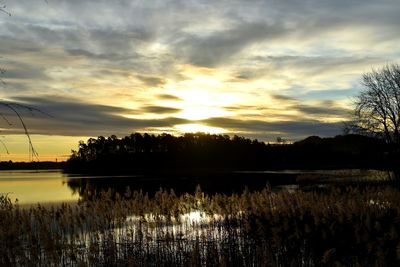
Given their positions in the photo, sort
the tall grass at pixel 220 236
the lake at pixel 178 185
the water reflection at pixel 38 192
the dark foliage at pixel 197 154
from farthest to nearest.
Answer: the dark foliage at pixel 197 154 < the lake at pixel 178 185 < the water reflection at pixel 38 192 < the tall grass at pixel 220 236

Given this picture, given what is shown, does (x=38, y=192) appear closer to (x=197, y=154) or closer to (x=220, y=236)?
(x=220, y=236)

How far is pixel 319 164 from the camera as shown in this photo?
125 m

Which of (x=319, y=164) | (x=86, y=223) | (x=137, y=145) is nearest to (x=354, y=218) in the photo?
(x=86, y=223)

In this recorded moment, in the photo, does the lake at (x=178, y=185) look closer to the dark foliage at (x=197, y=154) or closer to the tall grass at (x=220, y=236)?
the tall grass at (x=220, y=236)

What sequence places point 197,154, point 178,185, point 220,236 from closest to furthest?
1. point 220,236
2. point 178,185
3. point 197,154

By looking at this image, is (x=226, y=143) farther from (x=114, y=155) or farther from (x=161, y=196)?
(x=161, y=196)

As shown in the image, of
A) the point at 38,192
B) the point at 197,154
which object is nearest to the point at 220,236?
the point at 38,192

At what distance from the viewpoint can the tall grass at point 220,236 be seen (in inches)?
417

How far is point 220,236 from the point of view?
47.5 feet

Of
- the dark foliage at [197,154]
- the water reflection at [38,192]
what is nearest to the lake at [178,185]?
the water reflection at [38,192]

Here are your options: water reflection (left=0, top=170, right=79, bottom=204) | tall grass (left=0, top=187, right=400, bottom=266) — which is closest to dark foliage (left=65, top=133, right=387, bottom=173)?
water reflection (left=0, top=170, right=79, bottom=204)

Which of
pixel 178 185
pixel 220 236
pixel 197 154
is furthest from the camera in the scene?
pixel 197 154

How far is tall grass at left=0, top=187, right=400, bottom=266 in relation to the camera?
10594 millimetres

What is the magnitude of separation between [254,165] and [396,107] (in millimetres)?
82499
